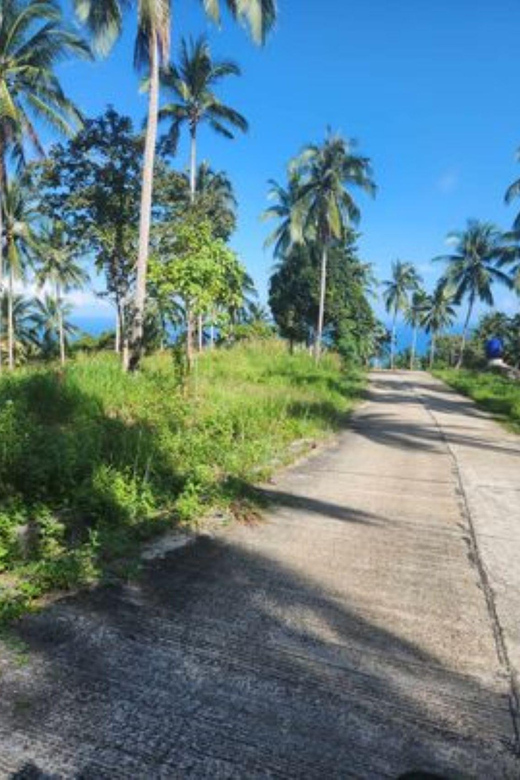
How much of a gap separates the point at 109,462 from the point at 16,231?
29.5m

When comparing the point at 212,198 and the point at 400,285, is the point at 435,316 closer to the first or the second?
the point at 400,285

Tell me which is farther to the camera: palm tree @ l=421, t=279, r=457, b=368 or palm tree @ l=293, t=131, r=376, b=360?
palm tree @ l=421, t=279, r=457, b=368

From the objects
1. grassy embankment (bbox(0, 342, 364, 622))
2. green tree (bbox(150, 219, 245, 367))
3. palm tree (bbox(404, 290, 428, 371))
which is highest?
palm tree (bbox(404, 290, 428, 371))

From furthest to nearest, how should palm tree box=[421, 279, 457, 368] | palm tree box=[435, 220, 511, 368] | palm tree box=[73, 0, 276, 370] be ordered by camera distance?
palm tree box=[421, 279, 457, 368]
palm tree box=[435, 220, 511, 368]
palm tree box=[73, 0, 276, 370]

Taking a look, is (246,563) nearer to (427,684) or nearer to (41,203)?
(427,684)

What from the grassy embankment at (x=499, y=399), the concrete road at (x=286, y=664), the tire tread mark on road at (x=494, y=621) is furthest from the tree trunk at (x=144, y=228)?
the concrete road at (x=286, y=664)

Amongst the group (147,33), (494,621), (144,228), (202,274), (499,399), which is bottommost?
(494,621)

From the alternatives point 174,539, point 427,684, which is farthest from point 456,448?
point 427,684

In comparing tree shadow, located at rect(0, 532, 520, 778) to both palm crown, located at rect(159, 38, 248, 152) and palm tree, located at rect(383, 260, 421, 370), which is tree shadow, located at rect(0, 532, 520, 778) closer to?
palm crown, located at rect(159, 38, 248, 152)

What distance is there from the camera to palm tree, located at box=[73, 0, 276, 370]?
15.2 meters

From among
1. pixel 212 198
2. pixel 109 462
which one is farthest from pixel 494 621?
pixel 212 198

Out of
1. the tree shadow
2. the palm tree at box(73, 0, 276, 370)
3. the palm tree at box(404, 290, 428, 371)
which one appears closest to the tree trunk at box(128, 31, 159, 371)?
the palm tree at box(73, 0, 276, 370)

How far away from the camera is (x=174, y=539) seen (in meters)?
4.99

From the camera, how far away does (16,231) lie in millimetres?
32281
